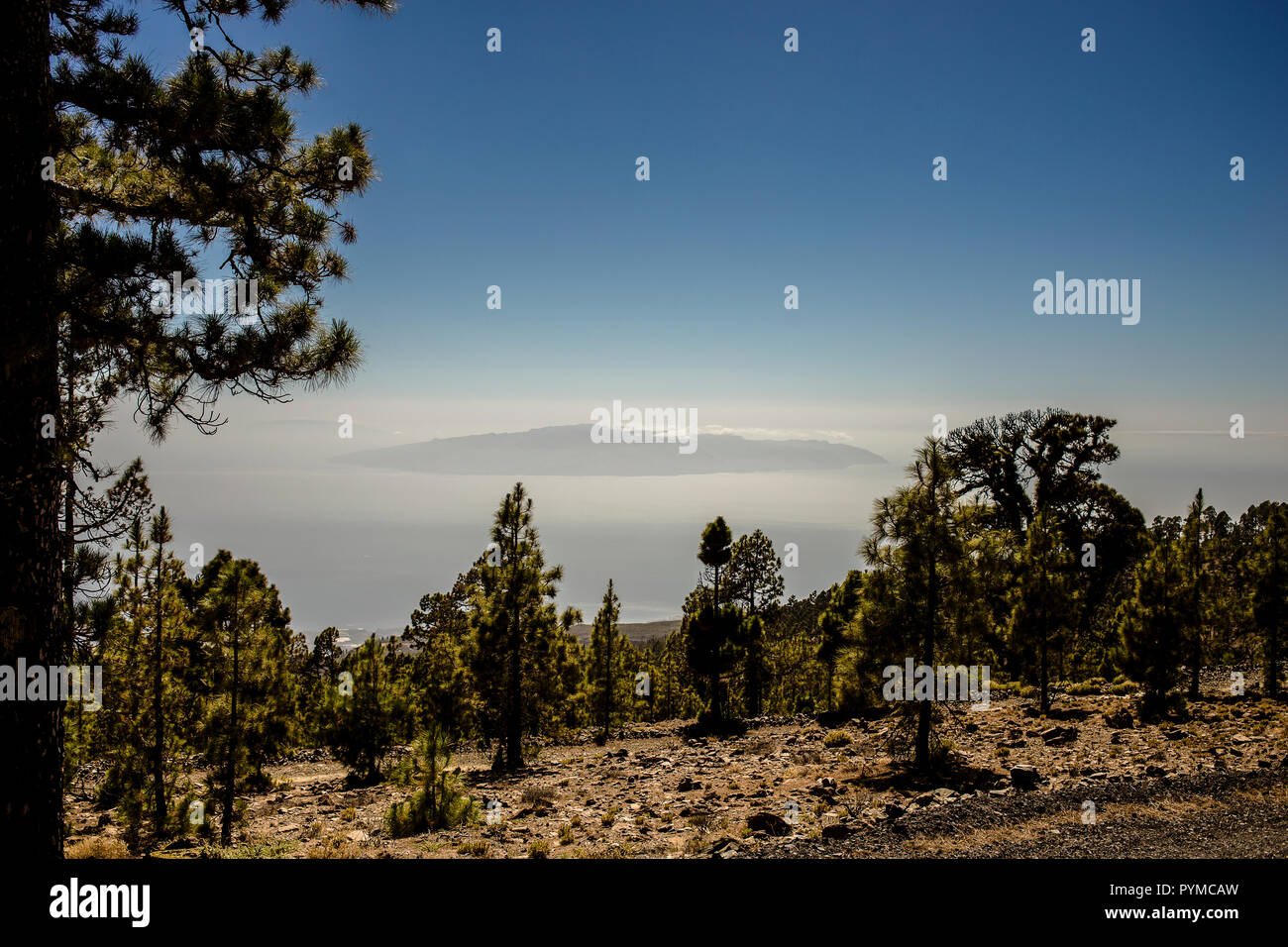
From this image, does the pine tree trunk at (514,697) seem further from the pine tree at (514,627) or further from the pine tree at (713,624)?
the pine tree at (713,624)

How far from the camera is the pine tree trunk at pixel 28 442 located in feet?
19.4

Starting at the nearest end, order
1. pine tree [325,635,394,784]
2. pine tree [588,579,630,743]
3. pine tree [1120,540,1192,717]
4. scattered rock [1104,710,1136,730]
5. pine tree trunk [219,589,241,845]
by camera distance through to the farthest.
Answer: pine tree trunk [219,589,241,845] → scattered rock [1104,710,1136,730] → pine tree [1120,540,1192,717] → pine tree [325,635,394,784] → pine tree [588,579,630,743]

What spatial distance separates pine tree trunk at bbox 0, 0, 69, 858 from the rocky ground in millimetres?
7662

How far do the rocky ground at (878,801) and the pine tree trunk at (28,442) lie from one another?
25.1 ft

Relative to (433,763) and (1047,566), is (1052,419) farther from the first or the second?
(433,763)

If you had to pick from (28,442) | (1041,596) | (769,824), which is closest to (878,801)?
(769,824)

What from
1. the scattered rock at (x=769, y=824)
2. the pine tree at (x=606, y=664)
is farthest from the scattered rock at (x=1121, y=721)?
the pine tree at (x=606, y=664)

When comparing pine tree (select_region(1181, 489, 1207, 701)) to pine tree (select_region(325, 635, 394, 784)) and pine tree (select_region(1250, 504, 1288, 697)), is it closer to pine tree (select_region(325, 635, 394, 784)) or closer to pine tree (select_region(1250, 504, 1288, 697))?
pine tree (select_region(1250, 504, 1288, 697))

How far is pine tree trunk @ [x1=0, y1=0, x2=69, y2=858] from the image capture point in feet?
19.4

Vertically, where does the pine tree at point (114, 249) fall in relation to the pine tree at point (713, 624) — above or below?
above

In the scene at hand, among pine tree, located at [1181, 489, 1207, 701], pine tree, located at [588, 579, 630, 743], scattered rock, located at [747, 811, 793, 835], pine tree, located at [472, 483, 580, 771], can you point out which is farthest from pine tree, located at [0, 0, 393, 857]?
pine tree, located at [588, 579, 630, 743]

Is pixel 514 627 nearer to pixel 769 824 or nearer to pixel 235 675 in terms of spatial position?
pixel 235 675

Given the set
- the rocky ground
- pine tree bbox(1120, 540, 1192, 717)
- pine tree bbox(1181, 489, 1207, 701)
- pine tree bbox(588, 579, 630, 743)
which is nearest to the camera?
the rocky ground
